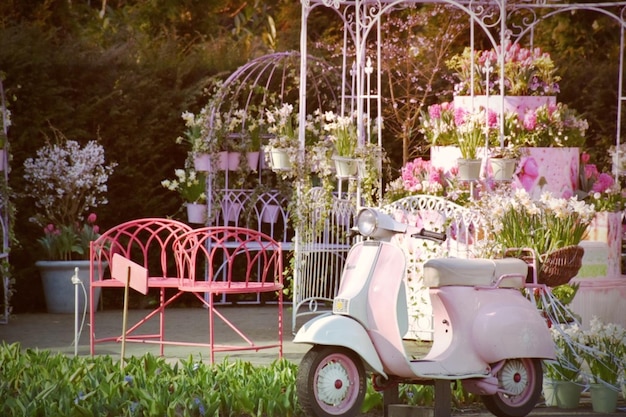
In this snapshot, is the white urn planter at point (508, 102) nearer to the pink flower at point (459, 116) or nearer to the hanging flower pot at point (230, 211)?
the pink flower at point (459, 116)

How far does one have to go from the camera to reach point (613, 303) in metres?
10.1

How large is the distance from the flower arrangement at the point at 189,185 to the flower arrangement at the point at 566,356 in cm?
502

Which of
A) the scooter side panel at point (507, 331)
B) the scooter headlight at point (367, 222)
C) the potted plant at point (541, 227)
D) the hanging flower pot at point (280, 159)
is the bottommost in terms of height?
the scooter side panel at point (507, 331)

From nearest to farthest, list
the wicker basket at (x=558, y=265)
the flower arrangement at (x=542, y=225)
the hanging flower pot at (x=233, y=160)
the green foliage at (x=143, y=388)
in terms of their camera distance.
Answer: the green foliage at (x=143, y=388) < the wicker basket at (x=558, y=265) < the flower arrangement at (x=542, y=225) < the hanging flower pot at (x=233, y=160)

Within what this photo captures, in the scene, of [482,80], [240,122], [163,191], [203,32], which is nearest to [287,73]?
[240,122]

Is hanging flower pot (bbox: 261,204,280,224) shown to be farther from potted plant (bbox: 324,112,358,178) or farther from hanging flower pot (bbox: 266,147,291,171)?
potted plant (bbox: 324,112,358,178)

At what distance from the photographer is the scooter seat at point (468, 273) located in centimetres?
677

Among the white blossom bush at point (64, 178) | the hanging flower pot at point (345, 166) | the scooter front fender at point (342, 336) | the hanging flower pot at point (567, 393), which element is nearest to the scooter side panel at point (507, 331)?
the hanging flower pot at point (567, 393)

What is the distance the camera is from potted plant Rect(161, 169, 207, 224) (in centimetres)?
1184

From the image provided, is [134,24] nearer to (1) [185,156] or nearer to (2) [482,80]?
(1) [185,156]

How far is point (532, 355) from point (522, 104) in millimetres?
3974

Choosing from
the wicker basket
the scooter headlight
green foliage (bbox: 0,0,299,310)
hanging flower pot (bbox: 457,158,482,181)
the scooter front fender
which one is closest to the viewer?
the scooter front fender

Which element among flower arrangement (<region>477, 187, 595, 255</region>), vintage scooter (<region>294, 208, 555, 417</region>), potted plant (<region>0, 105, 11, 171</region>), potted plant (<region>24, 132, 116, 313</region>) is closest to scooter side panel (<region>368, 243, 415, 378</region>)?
vintage scooter (<region>294, 208, 555, 417</region>)

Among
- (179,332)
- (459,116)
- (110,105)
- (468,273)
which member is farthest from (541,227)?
(110,105)
